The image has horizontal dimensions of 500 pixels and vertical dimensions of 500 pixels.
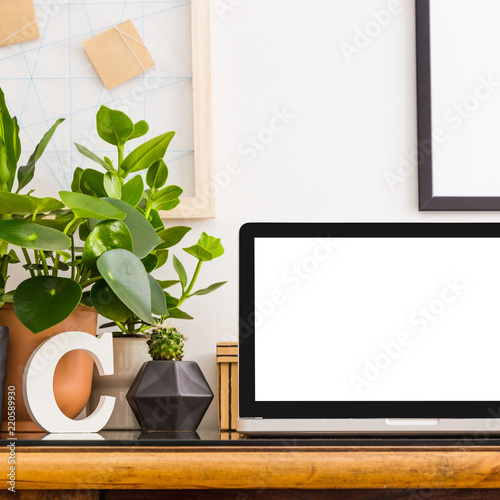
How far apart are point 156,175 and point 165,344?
0.27 metres

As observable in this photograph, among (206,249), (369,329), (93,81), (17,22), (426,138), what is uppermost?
(17,22)

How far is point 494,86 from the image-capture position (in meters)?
1.06

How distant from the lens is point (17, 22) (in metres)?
1.06

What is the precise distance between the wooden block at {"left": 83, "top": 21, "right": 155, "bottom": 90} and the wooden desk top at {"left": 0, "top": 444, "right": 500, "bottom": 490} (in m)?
0.73

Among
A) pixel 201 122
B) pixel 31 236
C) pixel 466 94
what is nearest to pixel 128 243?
pixel 31 236

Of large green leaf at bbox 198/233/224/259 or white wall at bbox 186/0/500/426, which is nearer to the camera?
large green leaf at bbox 198/233/224/259

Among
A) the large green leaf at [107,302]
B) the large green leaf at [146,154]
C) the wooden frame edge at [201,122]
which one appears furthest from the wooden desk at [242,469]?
the wooden frame edge at [201,122]

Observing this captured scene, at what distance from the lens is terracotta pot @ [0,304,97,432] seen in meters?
0.77

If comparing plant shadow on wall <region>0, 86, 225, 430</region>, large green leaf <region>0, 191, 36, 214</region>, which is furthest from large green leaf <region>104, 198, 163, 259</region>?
Answer: large green leaf <region>0, 191, 36, 214</region>

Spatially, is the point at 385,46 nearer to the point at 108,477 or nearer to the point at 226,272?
the point at 226,272

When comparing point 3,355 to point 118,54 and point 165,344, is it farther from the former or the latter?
point 118,54

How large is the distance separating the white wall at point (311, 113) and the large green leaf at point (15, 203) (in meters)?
0.40

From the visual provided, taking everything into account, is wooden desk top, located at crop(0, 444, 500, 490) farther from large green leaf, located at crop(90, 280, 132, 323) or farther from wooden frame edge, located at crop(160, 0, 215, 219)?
wooden frame edge, located at crop(160, 0, 215, 219)

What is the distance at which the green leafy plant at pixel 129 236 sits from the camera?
0.65 metres
